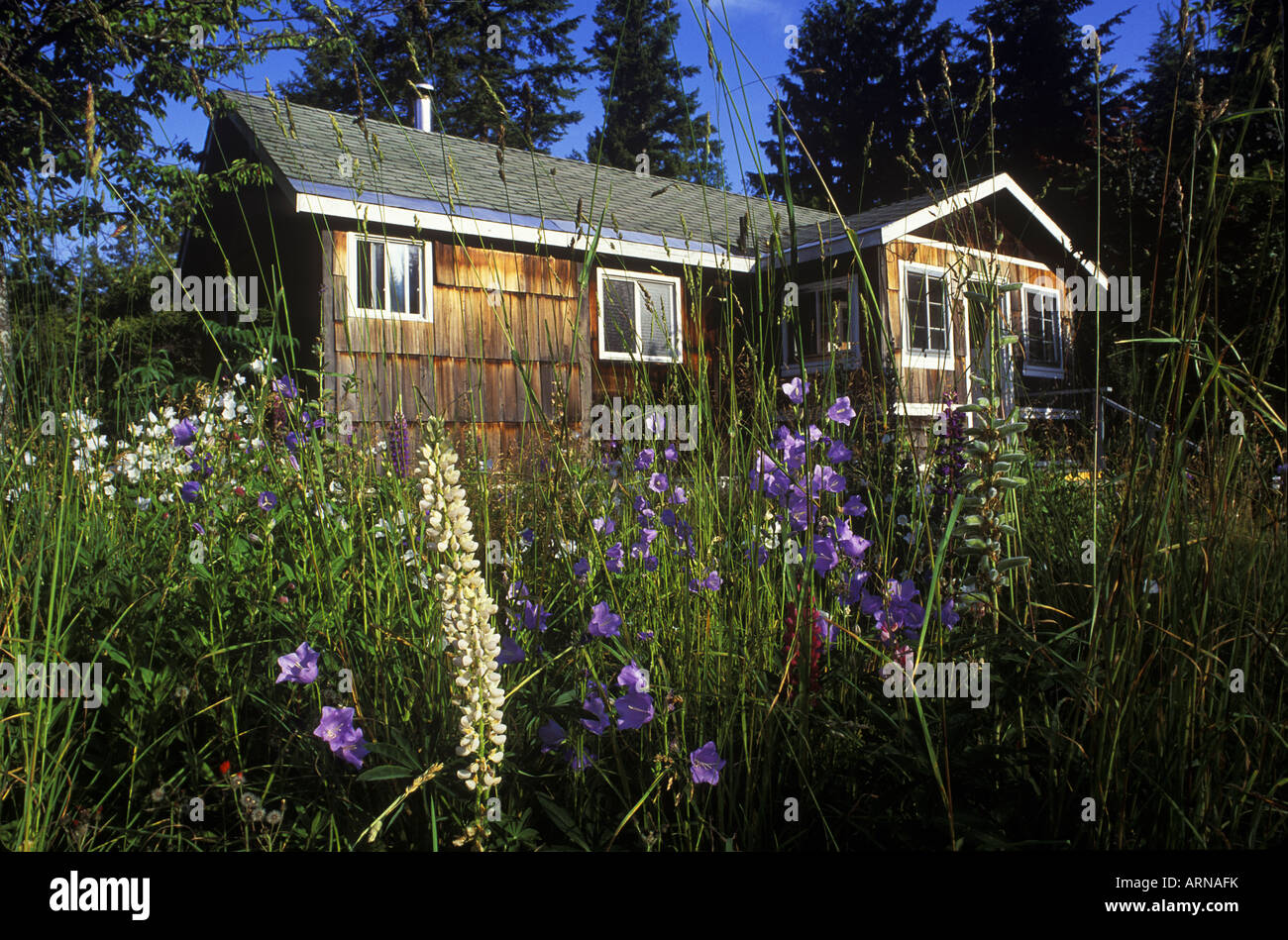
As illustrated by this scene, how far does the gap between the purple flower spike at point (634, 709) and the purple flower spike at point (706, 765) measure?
8 centimetres

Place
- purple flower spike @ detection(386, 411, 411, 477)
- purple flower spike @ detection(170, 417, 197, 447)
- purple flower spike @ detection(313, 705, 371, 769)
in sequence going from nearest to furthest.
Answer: purple flower spike @ detection(313, 705, 371, 769), purple flower spike @ detection(386, 411, 411, 477), purple flower spike @ detection(170, 417, 197, 447)

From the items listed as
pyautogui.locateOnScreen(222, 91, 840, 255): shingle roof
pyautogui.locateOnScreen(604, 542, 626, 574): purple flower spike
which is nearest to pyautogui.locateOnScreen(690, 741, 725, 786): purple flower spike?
pyautogui.locateOnScreen(604, 542, 626, 574): purple flower spike

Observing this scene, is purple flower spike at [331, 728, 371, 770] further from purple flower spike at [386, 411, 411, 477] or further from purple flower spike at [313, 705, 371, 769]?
purple flower spike at [386, 411, 411, 477]

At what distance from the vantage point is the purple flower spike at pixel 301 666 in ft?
3.66

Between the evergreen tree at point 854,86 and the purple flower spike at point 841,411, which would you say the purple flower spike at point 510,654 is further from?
the evergreen tree at point 854,86

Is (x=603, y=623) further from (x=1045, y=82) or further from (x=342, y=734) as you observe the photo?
(x=1045, y=82)

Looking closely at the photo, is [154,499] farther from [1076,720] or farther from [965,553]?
[1076,720]

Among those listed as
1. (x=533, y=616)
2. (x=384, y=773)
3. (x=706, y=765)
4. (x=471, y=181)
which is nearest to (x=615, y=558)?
(x=533, y=616)

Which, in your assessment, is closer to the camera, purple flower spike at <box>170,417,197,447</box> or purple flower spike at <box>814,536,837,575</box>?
purple flower spike at <box>814,536,837,575</box>

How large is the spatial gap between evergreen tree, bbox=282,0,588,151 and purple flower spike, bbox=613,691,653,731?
47.9 inches

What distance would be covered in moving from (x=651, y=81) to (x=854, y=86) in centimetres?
58

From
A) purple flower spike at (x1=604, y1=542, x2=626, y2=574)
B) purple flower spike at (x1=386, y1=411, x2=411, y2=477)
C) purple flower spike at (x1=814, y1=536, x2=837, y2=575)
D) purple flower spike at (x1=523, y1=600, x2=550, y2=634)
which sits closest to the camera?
purple flower spike at (x1=523, y1=600, x2=550, y2=634)

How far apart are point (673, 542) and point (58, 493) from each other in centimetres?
160

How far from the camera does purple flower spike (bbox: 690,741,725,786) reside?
3.28 feet
